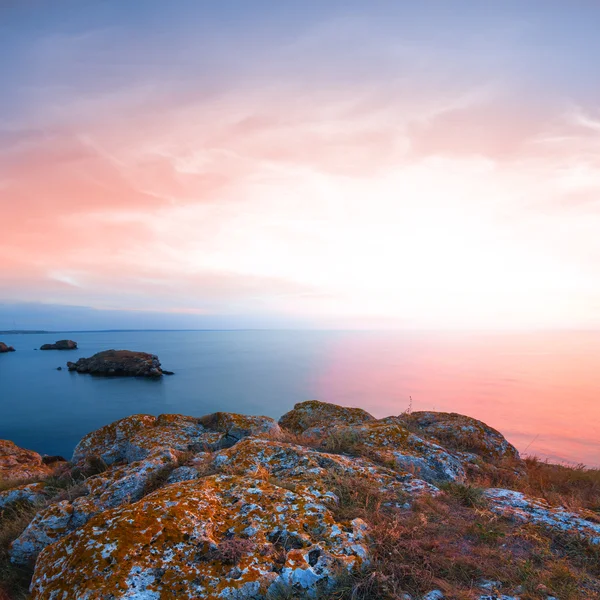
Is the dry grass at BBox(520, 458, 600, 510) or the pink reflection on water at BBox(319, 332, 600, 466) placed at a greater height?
the dry grass at BBox(520, 458, 600, 510)

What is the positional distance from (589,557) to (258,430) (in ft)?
26.3

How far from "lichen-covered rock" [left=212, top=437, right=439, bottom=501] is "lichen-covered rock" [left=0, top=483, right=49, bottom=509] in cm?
449

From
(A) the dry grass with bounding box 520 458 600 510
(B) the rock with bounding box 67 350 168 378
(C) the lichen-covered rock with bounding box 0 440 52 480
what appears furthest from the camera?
(B) the rock with bounding box 67 350 168 378

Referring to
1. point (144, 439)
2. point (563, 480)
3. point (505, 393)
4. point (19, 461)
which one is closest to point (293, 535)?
point (144, 439)

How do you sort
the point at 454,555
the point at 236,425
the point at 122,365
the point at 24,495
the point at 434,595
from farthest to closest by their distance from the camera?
the point at 122,365 → the point at 236,425 → the point at 24,495 → the point at 454,555 → the point at 434,595

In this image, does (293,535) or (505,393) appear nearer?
(293,535)

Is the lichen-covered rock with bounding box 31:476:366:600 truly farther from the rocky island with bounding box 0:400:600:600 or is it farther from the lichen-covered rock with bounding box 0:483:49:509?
the lichen-covered rock with bounding box 0:483:49:509

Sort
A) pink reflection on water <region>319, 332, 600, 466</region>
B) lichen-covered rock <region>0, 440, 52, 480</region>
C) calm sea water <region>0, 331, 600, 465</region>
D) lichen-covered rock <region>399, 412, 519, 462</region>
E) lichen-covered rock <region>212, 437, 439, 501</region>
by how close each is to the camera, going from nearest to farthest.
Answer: lichen-covered rock <region>212, 437, 439, 501</region> → lichen-covered rock <region>399, 412, 519, 462</region> → lichen-covered rock <region>0, 440, 52, 480</region> → pink reflection on water <region>319, 332, 600, 466</region> → calm sea water <region>0, 331, 600, 465</region>

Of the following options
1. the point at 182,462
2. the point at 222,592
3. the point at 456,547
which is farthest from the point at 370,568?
the point at 182,462

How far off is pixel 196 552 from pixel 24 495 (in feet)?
22.4

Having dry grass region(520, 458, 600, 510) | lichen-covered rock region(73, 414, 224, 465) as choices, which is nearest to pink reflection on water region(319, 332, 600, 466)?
dry grass region(520, 458, 600, 510)

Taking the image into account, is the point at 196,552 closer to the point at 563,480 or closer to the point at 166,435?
the point at 166,435

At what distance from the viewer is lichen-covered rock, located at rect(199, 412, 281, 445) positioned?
10016 millimetres

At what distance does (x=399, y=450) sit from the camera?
26.7 feet
